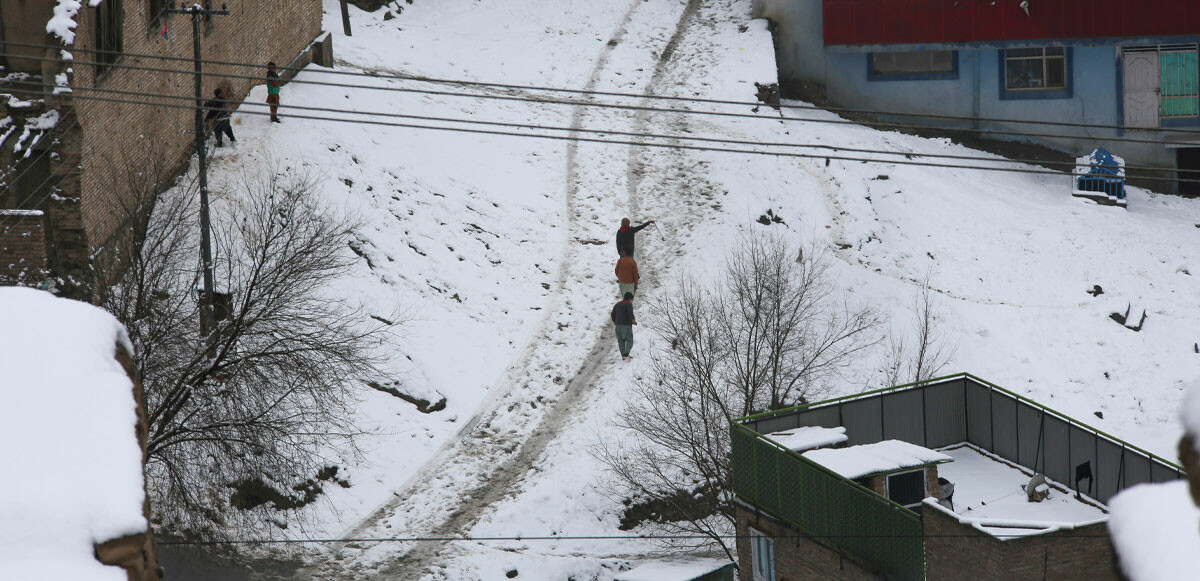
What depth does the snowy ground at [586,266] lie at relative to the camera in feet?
80.5

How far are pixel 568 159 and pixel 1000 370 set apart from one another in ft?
39.8

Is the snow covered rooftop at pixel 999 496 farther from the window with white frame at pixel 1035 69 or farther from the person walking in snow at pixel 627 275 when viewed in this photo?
the window with white frame at pixel 1035 69

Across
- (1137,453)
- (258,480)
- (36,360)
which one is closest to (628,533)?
(258,480)

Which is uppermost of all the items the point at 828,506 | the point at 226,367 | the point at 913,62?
the point at 913,62

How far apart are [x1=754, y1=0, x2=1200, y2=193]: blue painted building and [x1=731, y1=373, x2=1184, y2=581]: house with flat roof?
18564 mm

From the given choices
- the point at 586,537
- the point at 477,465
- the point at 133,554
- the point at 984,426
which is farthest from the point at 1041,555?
the point at 133,554

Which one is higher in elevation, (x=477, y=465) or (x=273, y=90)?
(x=273, y=90)

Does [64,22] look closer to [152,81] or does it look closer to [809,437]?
[152,81]

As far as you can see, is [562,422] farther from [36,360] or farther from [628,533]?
[36,360]

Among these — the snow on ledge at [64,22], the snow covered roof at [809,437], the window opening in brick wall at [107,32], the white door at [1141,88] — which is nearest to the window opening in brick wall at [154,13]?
the window opening in brick wall at [107,32]

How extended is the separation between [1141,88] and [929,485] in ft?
75.4

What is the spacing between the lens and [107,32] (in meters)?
26.6

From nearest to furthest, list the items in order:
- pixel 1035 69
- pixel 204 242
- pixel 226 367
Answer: pixel 226 367
pixel 204 242
pixel 1035 69

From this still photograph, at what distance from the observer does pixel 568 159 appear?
35.9 m
